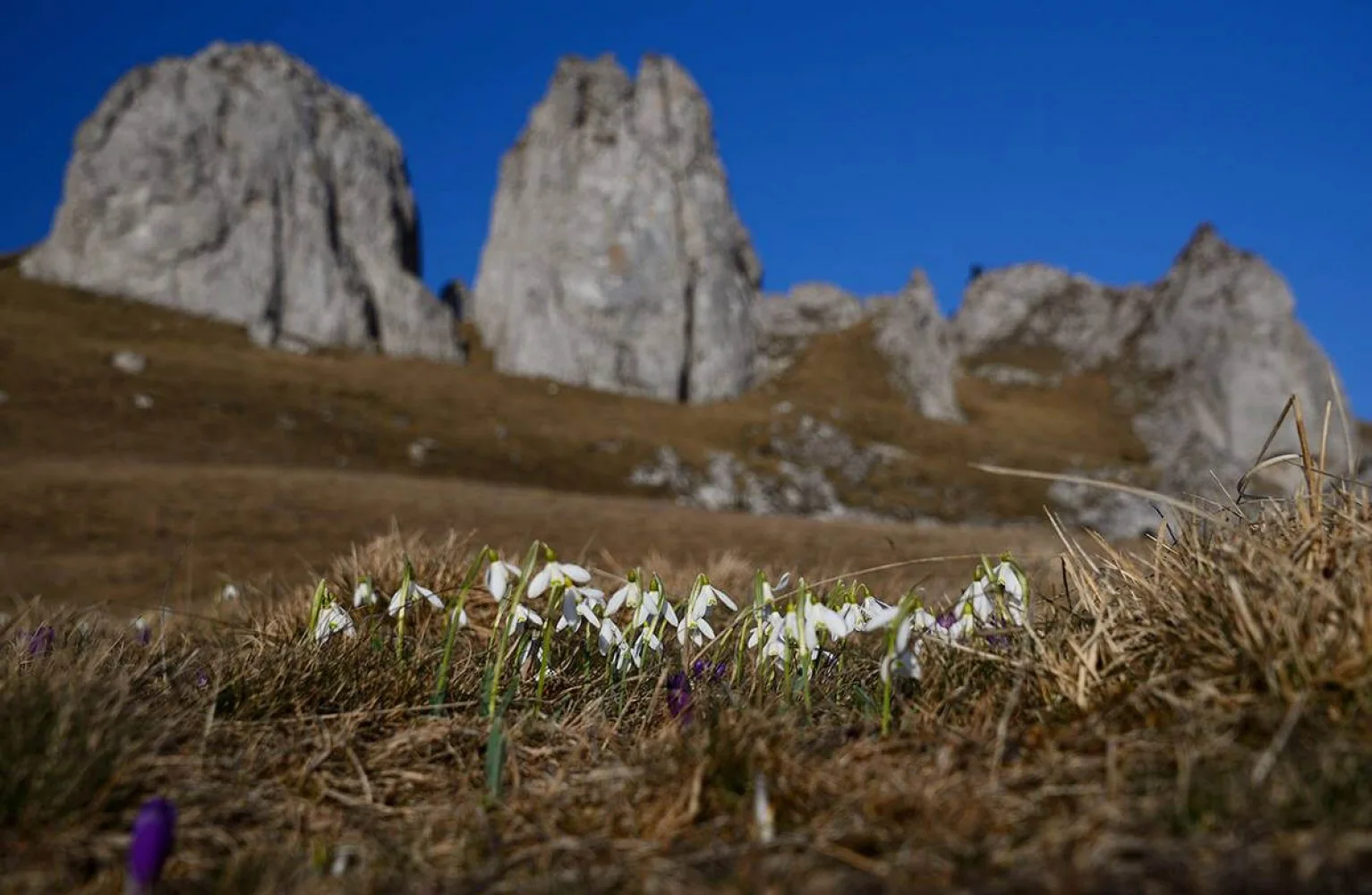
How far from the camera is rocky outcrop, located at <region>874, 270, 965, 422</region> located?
395ft

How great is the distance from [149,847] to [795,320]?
170234 millimetres

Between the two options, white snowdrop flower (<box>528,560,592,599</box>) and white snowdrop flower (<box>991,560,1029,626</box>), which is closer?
white snowdrop flower (<box>528,560,592,599</box>)

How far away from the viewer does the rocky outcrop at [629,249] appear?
117688 mm

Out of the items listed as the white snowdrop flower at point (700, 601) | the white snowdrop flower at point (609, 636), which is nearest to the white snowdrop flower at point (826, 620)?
the white snowdrop flower at point (700, 601)

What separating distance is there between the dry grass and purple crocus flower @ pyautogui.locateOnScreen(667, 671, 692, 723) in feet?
0.26

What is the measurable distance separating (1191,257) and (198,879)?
177174 millimetres

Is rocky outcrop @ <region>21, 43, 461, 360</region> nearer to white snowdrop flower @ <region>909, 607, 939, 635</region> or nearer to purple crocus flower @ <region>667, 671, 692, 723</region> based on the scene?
purple crocus flower @ <region>667, 671, 692, 723</region>

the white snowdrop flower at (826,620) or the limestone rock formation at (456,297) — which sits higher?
the limestone rock formation at (456,297)

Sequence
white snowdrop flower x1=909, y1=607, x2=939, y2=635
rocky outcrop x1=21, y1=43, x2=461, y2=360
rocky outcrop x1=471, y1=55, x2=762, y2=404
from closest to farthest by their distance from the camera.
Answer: white snowdrop flower x1=909, y1=607, x2=939, y2=635
rocky outcrop x1=21, y1=43, x2=461, y2=360
rocky outcrop x1=471, y1=55, x2=762, y2=404

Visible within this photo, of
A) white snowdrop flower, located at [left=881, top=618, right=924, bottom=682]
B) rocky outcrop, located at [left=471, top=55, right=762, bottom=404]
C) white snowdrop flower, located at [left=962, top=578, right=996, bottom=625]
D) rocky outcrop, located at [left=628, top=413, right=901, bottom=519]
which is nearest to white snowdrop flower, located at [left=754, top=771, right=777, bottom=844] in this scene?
white snowdrop flower, located at [left=881, top=618, right=924, bottom=682]

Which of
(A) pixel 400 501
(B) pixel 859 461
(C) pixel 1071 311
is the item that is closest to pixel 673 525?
Result: (A) pixel 400 501

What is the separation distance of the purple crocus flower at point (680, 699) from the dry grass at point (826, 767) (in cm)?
8

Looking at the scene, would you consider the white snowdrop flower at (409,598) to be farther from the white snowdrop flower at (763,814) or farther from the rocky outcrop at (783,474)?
the rocky outcrop at (783,474)

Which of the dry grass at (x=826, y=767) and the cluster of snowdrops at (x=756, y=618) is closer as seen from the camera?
the dry grass at (x=826, y=767)
